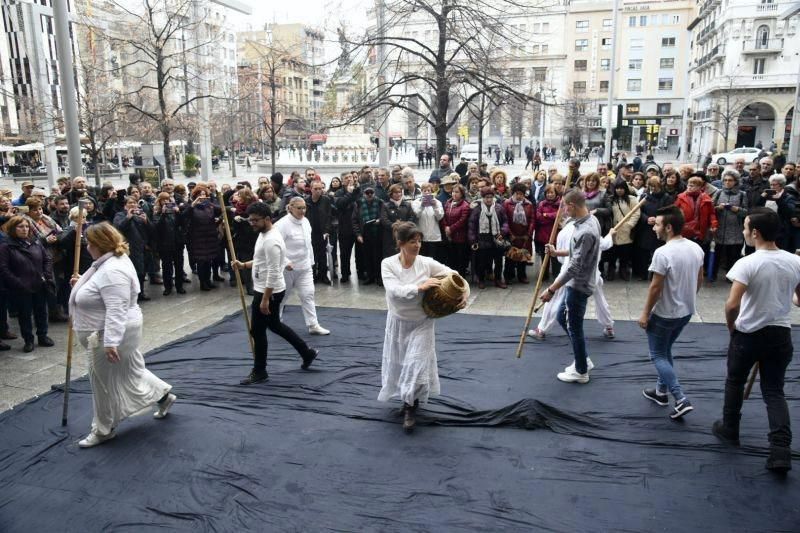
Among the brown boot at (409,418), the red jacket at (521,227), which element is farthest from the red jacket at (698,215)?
the brown boot at (409,418)

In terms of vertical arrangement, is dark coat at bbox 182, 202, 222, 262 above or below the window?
below

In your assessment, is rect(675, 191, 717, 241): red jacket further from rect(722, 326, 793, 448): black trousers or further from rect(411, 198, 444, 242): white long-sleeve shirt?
rect(722, 326, 793, 448): black trousers

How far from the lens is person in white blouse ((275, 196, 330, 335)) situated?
26.9 feet

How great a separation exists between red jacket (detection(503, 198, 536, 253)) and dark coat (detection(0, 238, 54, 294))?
7251 millimetres

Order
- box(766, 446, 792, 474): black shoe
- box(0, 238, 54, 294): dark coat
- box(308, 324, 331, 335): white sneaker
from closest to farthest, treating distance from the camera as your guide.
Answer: box(766, 446, 792, 474): black shoe < box(0, 238, 54, 294): dark coat < box(308, 324, 331, 335): white sneaker

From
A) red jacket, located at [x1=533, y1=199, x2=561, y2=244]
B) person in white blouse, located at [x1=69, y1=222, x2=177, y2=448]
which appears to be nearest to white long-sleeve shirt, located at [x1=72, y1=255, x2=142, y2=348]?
person in white blouse, located at [x1=69, y1=222, x2=177, y2=448]

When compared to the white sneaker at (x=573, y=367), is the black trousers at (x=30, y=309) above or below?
above

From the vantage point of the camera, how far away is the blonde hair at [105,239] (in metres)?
5.02

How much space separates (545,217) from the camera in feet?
35.9

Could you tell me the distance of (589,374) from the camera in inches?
267

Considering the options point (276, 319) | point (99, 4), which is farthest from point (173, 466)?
point (99, 4)

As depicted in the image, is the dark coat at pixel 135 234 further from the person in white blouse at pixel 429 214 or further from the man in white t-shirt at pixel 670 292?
the man in white t-shirt at pixel 670 292

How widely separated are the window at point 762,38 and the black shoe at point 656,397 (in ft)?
204

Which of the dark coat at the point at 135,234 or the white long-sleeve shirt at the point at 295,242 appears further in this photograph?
the dark coat at the point at 135,234
